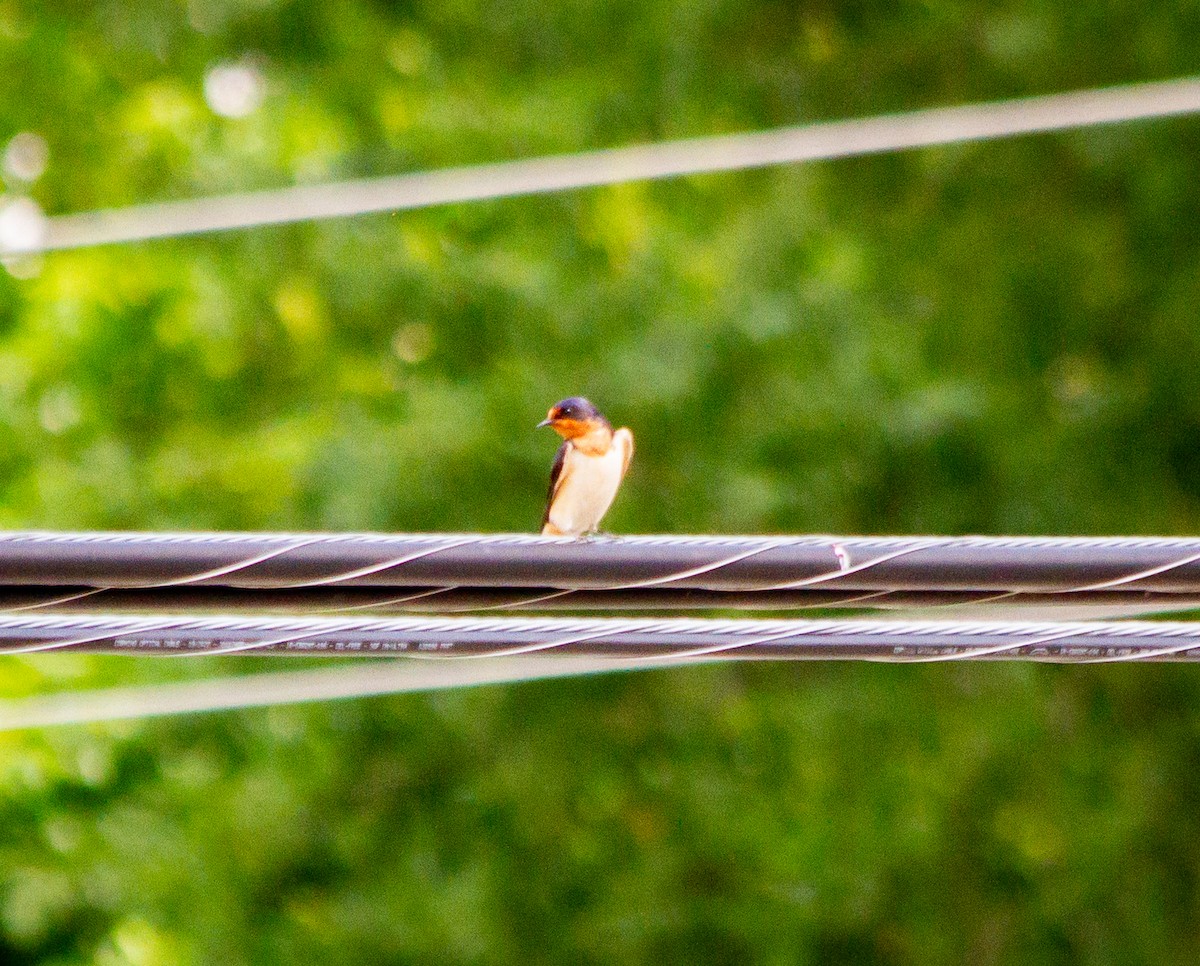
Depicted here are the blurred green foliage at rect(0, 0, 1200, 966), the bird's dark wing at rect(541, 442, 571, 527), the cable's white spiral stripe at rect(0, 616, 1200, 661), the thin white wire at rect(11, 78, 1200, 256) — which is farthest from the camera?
the blurred green foliage at rect(0, 0, 1200, 966)

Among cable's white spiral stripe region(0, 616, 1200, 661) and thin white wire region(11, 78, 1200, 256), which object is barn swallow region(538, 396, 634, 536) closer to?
thin white wire region(11, 78, 1200, 256)

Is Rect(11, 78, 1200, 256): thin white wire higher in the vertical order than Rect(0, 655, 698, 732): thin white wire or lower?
higher

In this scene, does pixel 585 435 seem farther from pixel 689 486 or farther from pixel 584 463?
pixel 689 486

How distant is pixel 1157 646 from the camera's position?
2.94m

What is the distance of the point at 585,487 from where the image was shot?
5344 millimetres

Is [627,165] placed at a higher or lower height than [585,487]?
higher

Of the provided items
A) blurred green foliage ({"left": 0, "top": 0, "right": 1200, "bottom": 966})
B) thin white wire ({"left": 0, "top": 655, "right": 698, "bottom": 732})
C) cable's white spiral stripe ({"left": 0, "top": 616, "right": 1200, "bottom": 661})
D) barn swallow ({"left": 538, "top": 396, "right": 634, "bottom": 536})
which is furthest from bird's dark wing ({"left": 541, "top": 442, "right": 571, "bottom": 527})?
cable's white spiral stripe ({"left": 0, "top": 616, "right": 1200, "bottom": 661})

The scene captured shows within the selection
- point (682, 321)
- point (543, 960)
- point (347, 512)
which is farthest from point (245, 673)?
point (682, 321)

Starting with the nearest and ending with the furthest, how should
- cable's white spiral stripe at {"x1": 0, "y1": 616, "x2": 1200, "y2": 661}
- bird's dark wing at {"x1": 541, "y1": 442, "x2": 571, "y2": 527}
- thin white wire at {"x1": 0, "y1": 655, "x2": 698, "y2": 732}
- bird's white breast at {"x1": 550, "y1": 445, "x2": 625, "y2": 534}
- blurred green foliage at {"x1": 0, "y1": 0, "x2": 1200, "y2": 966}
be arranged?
cable's white spiral stripe at {"x1": 0, "y1": 616, "x2": 1200, "y2": 661}, bird's white breast at {"x1": 550, "y1": 445, "x2": 625, "y2": 534}, bird's dark wing at {"x1": 541, "y1": 442, "x2": 571, "y2": 527}, thin white wire at {"x1": 0, "y1": 655, "x2": 698, "y2": 732}, blurred green foliage at {"x1": 0, "y1": 0, "x2": 1200, "y2": 966}

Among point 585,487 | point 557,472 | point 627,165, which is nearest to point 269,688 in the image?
point 557,472

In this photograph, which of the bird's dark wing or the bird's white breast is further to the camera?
the bird's dark wing

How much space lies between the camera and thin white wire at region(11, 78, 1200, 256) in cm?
500

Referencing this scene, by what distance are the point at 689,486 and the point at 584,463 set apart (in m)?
2.71

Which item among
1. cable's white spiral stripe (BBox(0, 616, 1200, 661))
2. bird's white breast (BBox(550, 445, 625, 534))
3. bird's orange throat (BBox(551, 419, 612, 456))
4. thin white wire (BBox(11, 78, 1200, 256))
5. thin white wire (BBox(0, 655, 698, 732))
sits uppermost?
thin white wire (BBox(11, 78, 1200, 256))
